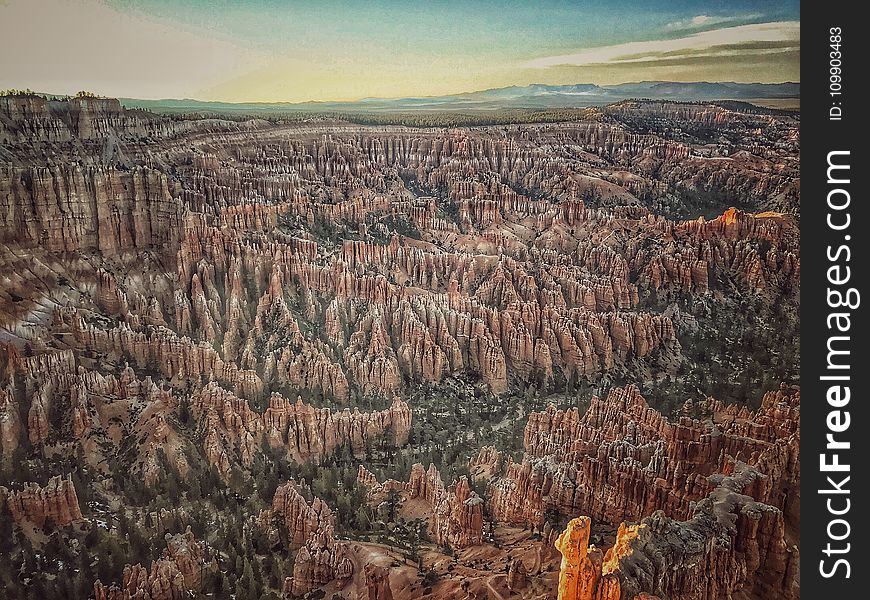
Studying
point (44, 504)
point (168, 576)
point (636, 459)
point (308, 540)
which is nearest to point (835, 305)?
point (636, 459)

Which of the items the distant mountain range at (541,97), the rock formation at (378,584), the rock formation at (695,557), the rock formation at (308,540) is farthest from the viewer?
the distant mountain range at (541,97)

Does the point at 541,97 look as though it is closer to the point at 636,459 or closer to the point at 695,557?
the point at 636,459

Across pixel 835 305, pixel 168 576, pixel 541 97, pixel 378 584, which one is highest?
pixel 541 97

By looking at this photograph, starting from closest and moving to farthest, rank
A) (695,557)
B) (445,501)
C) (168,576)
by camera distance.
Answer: (695,557)
(168,576)
(445,501)

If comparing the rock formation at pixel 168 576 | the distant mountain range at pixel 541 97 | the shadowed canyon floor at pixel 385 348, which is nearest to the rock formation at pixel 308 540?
the shadowed canyon floor at pixel 385 348

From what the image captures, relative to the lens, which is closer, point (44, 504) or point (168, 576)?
point (168, 576)

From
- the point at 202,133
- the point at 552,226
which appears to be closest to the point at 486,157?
the point at 552,226

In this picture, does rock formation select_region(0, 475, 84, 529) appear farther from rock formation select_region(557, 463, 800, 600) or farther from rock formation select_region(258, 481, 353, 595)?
rock formation select_region(557, 463, 800, 600)

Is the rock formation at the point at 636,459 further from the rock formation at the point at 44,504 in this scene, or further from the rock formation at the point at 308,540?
the rock formation at the point at 44,504
